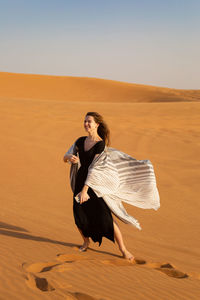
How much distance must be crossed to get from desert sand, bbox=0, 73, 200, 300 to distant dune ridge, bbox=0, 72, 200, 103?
33945mm

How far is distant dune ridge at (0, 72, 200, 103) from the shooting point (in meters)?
51.2

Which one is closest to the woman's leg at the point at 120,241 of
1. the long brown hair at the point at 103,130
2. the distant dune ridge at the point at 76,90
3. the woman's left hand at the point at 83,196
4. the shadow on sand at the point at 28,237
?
the shadow on sand at the point at 28,237

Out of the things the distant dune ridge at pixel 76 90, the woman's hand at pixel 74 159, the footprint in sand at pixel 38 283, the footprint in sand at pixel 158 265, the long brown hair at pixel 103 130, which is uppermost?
the distant dune ridge at pixel 76 90

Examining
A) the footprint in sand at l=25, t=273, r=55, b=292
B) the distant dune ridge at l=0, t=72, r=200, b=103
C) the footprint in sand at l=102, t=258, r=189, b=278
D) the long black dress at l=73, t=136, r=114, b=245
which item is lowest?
the footprint in sand at l=102, t=258, r=189, b=278

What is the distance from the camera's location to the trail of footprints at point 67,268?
337 cm

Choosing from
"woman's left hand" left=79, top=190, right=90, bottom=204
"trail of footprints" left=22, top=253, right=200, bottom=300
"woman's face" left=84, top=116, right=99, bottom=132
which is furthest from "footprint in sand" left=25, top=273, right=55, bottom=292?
"woman's face" left=84, top=116, right=99, bottom=132

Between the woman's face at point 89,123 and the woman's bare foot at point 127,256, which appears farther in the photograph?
the woman's bare foot at point 127,256

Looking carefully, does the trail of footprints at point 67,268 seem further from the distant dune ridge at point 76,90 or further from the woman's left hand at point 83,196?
the distant dune ridge at point 76,90

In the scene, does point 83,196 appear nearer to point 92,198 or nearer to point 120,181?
point 92,198

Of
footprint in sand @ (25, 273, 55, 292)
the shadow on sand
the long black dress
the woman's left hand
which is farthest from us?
the shadow on sand

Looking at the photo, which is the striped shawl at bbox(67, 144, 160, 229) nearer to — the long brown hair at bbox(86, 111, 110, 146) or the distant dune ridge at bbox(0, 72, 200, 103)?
the long brown hair at bbox(86, 111, 110, 146)

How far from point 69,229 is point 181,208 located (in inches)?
109

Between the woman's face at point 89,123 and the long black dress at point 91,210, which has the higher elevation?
the woman's face at point 89,123

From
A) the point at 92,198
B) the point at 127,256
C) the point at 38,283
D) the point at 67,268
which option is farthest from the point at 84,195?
the point at 38,283
